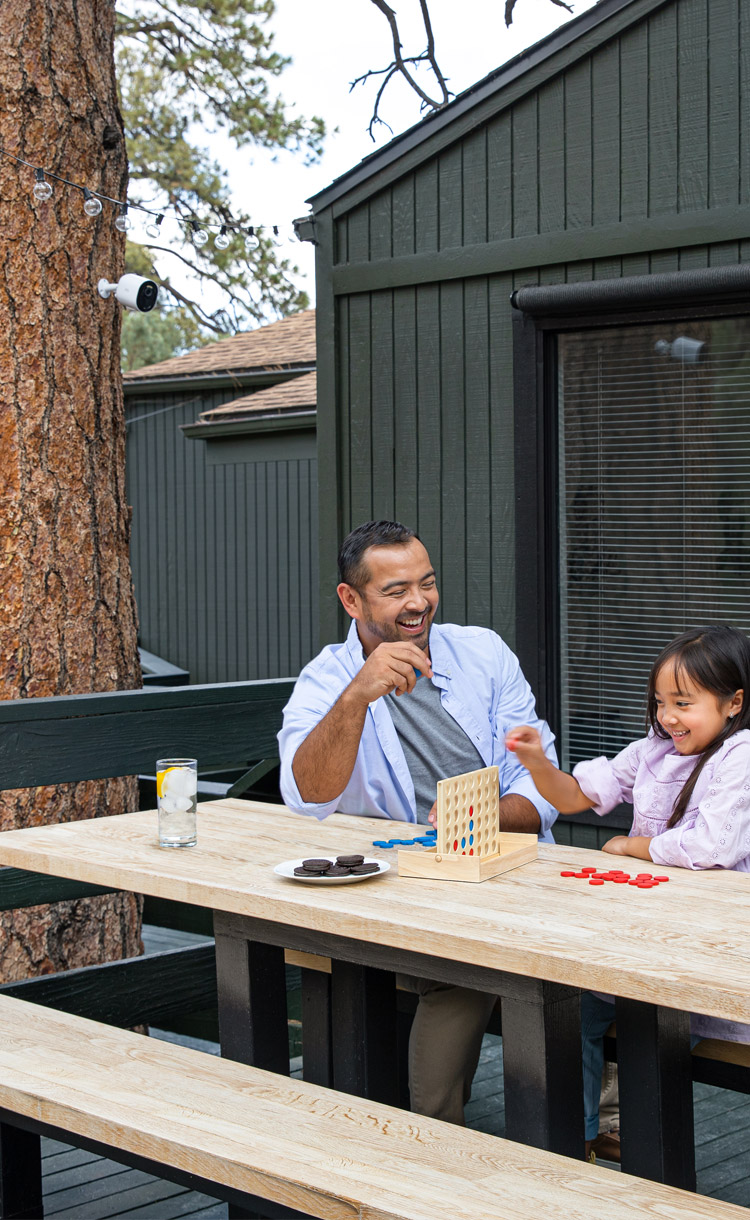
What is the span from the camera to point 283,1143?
204 centimetres

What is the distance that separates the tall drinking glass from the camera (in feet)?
8.64

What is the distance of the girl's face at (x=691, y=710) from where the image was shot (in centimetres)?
254

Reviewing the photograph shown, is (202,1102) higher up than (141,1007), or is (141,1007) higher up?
(202,1102)

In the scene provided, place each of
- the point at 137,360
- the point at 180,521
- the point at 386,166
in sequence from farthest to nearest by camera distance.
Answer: the point at 137,360 < the point at 180,521 < the point at 386,166

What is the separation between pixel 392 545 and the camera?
2928 mm

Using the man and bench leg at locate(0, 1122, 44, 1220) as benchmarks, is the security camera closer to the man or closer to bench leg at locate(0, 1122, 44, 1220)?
the man

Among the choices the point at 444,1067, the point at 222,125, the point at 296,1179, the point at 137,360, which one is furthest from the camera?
the point at 137,360

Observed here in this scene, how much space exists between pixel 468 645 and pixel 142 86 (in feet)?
58.4

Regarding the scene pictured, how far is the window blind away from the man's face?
189cm

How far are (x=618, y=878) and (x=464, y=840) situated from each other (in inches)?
10.6

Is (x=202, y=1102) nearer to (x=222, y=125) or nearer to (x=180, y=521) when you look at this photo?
(x=180, y=521)

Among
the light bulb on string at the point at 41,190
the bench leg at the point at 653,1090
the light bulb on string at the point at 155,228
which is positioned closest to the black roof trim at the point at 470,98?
the light bulb on string at the point at 155,228

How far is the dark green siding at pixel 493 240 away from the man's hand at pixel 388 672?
2.48 metres

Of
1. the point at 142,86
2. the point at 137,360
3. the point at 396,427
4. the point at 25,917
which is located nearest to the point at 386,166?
the point at 396,427
